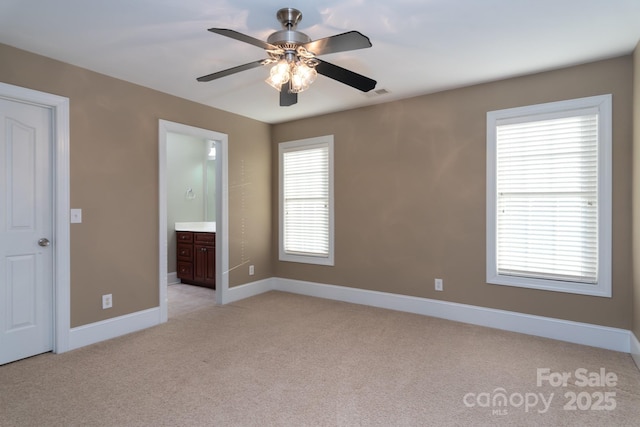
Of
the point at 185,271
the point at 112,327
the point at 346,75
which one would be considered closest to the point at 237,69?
the point at 346,75

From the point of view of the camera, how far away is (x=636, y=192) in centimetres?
274

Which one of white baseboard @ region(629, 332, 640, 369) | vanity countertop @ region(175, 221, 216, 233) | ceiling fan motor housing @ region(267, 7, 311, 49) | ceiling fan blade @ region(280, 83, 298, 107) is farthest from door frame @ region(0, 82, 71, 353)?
white baseboard @ region(629, 332, 640, 369)

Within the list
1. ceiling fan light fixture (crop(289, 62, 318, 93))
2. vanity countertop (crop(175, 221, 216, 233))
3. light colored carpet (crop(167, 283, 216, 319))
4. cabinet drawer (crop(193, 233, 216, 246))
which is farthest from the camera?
vanity countertop (crop(175, 221, 216, 233))

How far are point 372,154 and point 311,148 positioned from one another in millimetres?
956

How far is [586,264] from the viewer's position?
10.1ft

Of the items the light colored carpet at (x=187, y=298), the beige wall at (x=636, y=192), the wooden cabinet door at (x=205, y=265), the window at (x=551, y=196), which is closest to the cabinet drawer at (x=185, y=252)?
the wooden cabinet door at (x=205, y=265)

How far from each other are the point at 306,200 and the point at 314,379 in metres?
2.83

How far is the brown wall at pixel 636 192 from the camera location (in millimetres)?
2693

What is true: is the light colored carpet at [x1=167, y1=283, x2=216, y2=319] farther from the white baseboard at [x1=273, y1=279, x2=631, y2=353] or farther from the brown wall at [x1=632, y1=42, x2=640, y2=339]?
the brown wall at [x1=632, y1=42, x2=640, y2=339]

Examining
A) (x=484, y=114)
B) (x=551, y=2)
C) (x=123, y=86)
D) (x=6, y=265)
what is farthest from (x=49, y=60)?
(x=484, y=114)

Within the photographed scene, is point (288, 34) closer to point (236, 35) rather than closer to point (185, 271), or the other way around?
point (236, 35)

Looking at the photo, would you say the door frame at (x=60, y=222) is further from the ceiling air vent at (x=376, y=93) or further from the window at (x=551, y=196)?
the window at (x=551, y=196)

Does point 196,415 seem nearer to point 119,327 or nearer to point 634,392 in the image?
point 119,327

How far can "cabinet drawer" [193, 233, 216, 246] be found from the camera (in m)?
5.29
